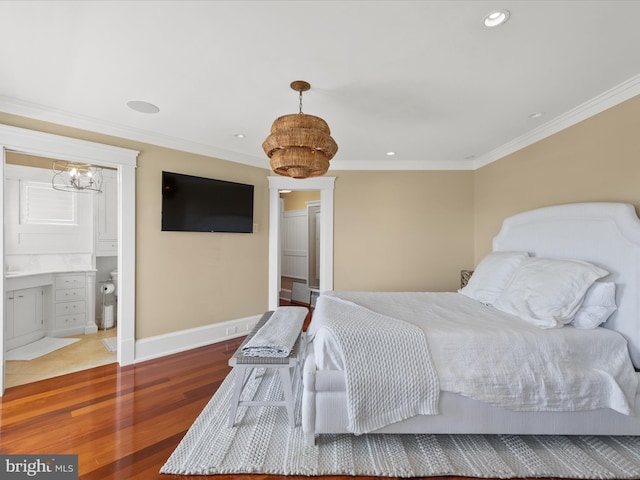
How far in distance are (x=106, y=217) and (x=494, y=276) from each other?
494 cm

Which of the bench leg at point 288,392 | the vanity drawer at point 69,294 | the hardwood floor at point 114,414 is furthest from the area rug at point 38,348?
the bench leg at point 288,392

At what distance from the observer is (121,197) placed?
279 cm

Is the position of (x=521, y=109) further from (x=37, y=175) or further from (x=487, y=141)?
(x=37, y=175)

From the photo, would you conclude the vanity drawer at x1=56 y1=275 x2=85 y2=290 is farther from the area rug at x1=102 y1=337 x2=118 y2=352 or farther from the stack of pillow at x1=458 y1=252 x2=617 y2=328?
the stack of pillow at x1=458 y1=252 x2=617 y2=328

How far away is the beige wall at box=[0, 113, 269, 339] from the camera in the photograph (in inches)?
115

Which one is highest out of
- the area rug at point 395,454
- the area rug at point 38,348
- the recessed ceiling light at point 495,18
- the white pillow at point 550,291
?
the recessed ceiling light at point 495,18

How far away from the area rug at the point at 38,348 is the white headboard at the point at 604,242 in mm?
5145

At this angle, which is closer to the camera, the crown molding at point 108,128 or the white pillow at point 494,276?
the crown molding at point 108,128

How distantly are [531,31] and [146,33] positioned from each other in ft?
6.79

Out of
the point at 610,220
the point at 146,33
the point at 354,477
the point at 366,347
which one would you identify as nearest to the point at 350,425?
the point at 354,477

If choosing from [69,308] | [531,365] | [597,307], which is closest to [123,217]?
[69,308]

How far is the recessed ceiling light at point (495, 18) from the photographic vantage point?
1342 millimetres

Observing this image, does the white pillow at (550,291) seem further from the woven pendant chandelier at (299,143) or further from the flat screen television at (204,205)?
the flat screen television at (204,205)

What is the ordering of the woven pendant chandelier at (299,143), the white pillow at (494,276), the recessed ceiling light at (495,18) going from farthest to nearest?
the white pillow at (494,276) → the woven pendant chandelier at (299,143) → the recessed ceiling light at (495,18)
